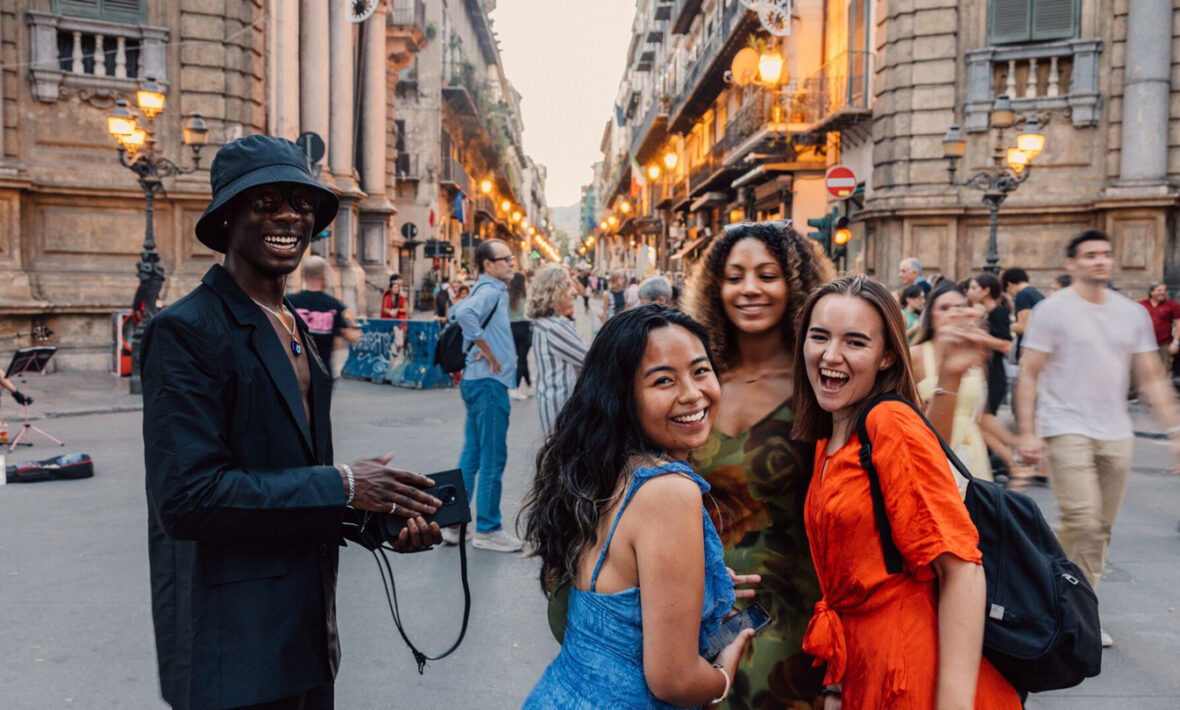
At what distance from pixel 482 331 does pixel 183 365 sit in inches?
198

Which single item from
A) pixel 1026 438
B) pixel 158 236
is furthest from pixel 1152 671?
pixel 158 236

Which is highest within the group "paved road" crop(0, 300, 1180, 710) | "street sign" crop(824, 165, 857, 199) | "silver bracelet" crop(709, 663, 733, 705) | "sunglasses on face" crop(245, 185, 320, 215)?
"street sign" crop(824, 165, 857, 199)

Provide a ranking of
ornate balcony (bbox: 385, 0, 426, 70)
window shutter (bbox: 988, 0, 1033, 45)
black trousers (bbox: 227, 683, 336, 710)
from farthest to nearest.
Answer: ornate balcony (bbox: 385, 0, 426, 70) → window shutter (bbox: 988, 0, 1033, 45) → black trousers (bbox: 227, 683, 336, 710)

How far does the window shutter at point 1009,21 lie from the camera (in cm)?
1805

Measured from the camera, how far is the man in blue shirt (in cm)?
682

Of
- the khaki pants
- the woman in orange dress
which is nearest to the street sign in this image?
the khaki pants

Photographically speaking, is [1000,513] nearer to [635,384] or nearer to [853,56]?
[635,384]

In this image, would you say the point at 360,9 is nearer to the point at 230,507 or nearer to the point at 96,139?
the point at 96,139

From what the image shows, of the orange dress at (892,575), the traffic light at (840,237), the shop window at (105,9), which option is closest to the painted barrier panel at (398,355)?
the shop window at (105,9)

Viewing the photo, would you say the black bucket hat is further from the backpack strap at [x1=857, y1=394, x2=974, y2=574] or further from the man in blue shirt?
the man in blue shirt

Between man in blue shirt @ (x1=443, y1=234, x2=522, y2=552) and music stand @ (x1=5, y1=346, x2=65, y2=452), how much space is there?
18.3ft

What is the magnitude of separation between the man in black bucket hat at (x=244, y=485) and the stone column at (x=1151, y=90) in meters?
A: 18.4

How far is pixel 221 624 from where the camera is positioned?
6.68 feet

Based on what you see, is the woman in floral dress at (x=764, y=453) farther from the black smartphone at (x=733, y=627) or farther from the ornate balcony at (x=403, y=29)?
the ornate balcony at (x=403, y=29)
